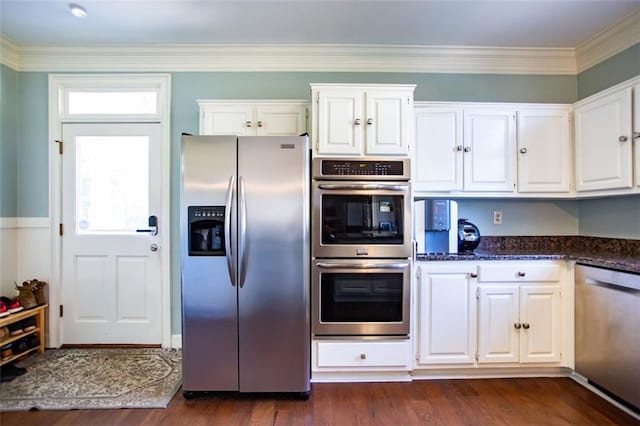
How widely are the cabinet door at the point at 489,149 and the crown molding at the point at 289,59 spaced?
585 millimetres

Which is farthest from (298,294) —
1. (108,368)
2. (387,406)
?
(108,368)

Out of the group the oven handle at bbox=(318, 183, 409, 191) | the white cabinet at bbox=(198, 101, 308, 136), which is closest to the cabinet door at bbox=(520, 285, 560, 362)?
the oven handle at bbox=(318, 183, 409, 191)

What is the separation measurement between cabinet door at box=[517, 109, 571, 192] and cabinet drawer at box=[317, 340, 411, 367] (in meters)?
1.72

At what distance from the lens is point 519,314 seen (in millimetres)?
2279

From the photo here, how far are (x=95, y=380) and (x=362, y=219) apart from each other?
7.46ft

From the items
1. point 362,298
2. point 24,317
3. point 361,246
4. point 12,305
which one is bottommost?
point 24,317

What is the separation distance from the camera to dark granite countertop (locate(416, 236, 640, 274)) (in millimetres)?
2078

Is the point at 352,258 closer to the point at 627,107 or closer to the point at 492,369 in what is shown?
the point at 492,369

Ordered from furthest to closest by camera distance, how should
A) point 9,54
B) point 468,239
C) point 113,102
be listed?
point 113,102
point 9,54
point 468,239

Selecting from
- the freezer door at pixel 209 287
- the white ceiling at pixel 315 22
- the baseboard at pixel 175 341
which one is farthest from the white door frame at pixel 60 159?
the freezer door at pixel 209 287

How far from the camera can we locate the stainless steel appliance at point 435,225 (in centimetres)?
233

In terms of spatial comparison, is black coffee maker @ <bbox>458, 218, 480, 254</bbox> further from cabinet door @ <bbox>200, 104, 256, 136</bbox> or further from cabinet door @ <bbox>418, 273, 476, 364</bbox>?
cabinet door @ <bbox>200, 104, 256, 136</bbox>

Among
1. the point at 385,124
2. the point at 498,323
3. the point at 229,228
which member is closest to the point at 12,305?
the point at 229,228

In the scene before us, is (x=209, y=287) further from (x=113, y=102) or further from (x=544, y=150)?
(x=544, y=150)
